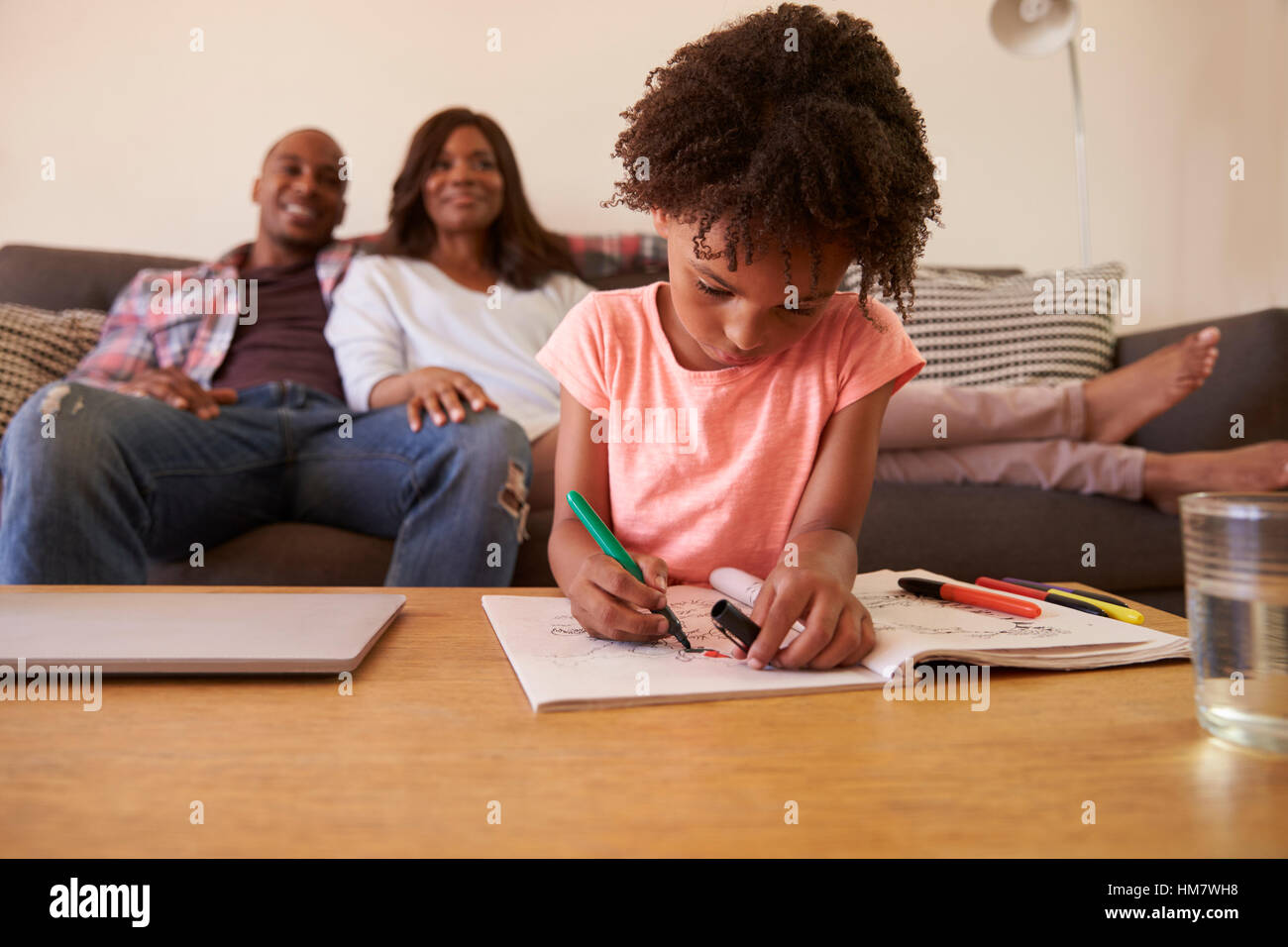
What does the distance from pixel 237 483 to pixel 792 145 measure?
995mm

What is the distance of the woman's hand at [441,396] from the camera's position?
134cm

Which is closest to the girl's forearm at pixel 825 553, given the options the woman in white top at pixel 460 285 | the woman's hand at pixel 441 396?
the woman's hand at pixel 441 396

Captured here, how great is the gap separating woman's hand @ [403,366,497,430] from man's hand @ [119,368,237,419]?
0.30m

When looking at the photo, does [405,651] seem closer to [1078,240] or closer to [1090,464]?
[1090,464]

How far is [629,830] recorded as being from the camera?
30 centimetres

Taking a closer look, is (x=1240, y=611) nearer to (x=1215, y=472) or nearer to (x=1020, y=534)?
(x=1020, y=534)

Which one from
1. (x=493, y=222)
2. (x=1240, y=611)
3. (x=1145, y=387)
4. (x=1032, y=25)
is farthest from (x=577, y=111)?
(x=1240, y=611)

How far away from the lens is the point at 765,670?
0.50 m

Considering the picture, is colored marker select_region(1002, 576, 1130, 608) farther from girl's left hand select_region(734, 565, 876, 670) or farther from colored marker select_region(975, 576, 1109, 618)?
girl's left hand select_region(734, 565, 876, 670)

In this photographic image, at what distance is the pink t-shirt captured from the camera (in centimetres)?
87

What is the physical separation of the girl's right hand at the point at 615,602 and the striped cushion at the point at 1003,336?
1261 mm
